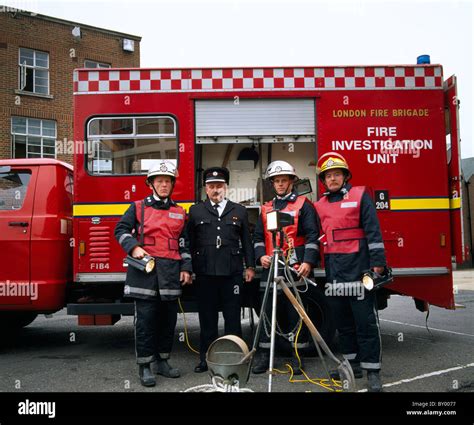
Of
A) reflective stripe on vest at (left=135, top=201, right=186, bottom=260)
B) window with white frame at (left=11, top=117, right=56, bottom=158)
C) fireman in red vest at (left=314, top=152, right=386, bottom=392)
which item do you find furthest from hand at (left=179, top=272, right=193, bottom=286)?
window with white frame at (left=11, top=117, right=56, bottom=158)

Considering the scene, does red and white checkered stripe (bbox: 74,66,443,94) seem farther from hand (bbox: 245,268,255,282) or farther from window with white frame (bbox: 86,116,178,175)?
hand (bbox: 245,268,255,282)

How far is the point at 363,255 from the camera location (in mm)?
4312

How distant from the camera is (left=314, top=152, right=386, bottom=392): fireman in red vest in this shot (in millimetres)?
4191

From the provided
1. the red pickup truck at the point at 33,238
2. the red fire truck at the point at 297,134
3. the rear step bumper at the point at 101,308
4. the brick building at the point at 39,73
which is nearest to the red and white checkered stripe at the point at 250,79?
the red fire truck at the point at 297,134

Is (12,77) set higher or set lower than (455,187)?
higher

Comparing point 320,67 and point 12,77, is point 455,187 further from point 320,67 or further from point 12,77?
point 12,77

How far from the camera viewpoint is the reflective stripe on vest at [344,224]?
4352mm

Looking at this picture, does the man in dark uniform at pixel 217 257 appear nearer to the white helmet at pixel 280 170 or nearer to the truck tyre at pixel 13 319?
the white helmet at pixel 280 170

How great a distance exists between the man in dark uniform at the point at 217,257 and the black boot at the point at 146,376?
55 centimetres

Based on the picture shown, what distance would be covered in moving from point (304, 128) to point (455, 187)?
5.83 feet

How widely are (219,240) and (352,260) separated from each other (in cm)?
128

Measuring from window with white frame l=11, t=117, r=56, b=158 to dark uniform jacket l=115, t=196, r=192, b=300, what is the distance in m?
13.2
